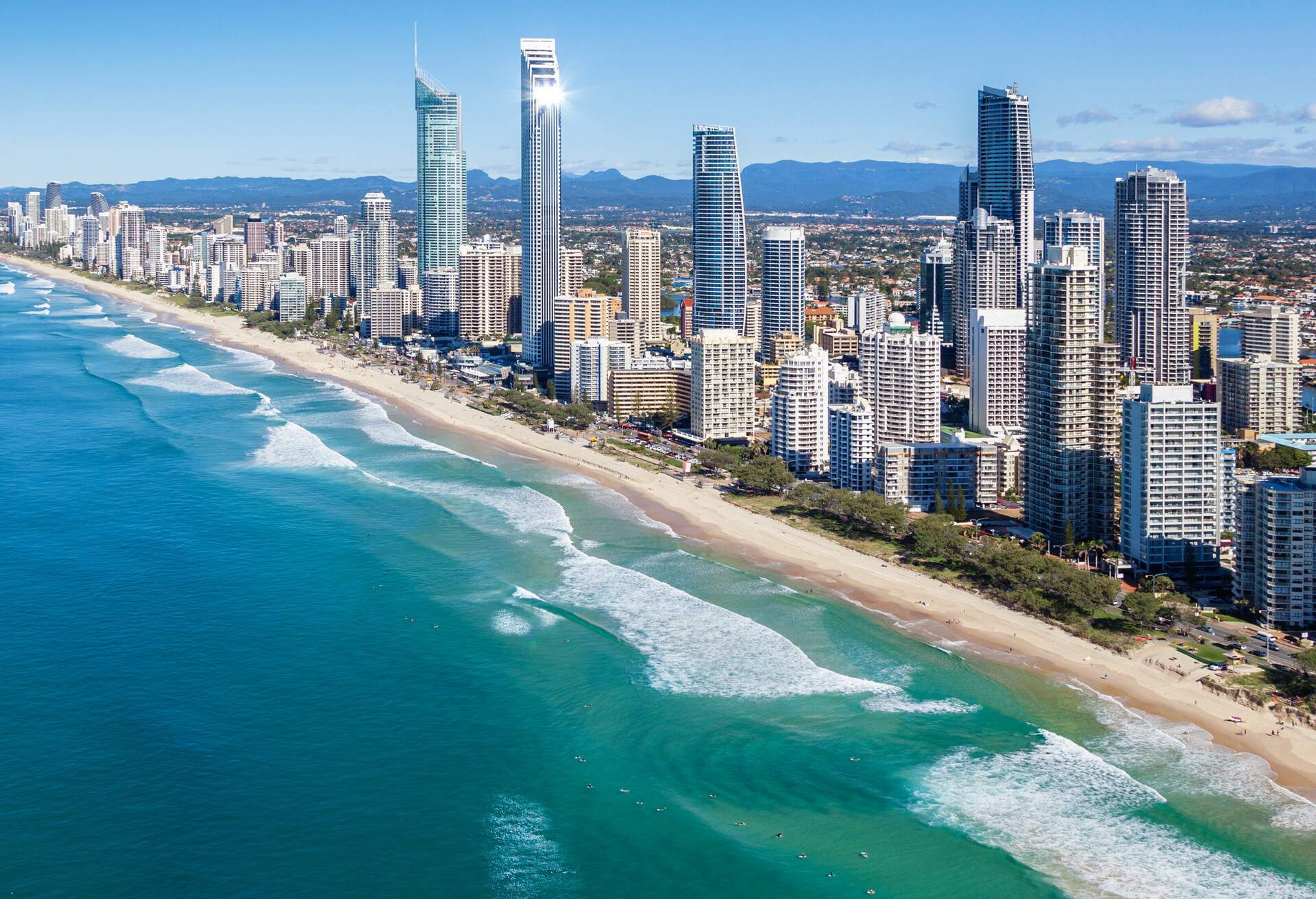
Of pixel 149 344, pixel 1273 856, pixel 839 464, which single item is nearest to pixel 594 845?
pixel 1273 856

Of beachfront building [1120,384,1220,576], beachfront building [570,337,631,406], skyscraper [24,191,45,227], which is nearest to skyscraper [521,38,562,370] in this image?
beachfront building [570,337,631,406]

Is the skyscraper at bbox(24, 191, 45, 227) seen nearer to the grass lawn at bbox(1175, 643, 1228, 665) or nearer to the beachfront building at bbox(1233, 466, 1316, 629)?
the beachfront building at bbox(1233, 466, 1316, 629)

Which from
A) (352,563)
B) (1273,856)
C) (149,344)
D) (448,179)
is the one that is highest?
(448,179)

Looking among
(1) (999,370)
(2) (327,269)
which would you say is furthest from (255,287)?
(1) (999,370)

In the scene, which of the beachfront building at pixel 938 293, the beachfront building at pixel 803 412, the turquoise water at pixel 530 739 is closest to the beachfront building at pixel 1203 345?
the beachfront building at pixel 938 293

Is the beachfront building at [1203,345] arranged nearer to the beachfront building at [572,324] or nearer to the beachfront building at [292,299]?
the beachfront building at [572,324]

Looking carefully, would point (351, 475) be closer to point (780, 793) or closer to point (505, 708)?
point (505, 708)
